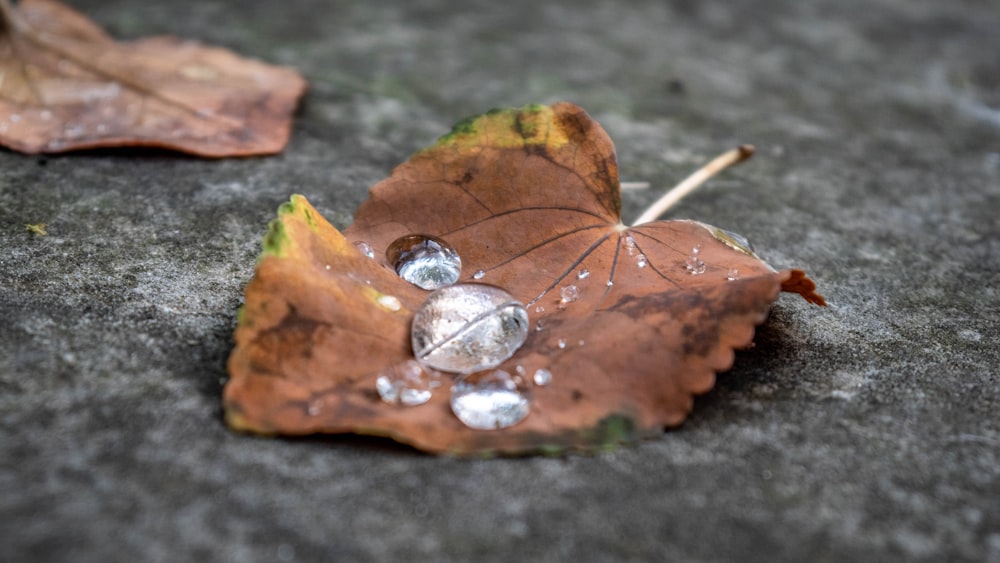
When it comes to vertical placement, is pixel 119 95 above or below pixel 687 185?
below

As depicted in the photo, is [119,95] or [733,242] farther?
[119,95]

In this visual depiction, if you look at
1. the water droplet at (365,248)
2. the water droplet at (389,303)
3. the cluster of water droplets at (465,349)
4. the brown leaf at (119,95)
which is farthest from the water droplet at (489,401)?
the brown leaf at (119,95)

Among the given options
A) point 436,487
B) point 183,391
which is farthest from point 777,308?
point 183,391

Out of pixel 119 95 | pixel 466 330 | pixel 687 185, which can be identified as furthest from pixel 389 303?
pixel 119 95

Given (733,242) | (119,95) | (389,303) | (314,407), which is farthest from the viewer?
(119,95)

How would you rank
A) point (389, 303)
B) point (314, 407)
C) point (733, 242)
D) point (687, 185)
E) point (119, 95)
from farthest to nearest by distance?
point (119, 95), point (687, 185), point (733, 242), point (389, 303), point (314, 407)

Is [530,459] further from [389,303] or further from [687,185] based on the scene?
A: [687,185]
